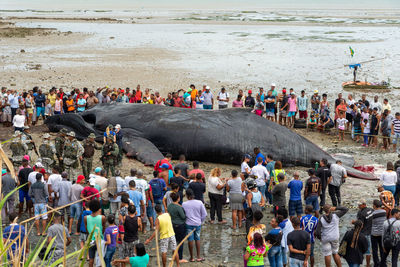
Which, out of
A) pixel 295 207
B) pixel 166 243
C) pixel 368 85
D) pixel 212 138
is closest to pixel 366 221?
pixel 295 207

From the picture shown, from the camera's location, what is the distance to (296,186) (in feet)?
44.0

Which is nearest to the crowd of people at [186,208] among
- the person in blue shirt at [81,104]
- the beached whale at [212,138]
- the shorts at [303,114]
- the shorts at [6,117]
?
the beached whale at [212,138]

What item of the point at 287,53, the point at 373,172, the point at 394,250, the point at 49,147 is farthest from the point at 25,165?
the point at 287,53

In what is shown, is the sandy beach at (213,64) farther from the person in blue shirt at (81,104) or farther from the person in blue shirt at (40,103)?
the person in blue shirt at (81,104)

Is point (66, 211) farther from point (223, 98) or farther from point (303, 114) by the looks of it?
point (303, 114)

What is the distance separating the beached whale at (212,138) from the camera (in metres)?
18.7

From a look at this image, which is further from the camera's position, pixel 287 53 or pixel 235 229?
pixel 287 53

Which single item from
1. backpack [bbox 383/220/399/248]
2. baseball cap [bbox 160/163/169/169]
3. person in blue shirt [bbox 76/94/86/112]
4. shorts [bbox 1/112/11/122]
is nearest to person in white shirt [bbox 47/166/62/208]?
baseball cap [bbox 160/163/169/169]

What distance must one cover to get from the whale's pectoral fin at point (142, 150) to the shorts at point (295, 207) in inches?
227

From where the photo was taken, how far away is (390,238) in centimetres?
1118

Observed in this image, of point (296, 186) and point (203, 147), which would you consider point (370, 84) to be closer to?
point (203, 147)

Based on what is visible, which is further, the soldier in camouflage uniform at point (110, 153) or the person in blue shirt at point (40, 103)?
the person in blue shirt at point (40, 103)

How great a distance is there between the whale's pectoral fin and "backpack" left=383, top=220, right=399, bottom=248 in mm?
8675

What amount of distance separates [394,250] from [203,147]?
349 inches
